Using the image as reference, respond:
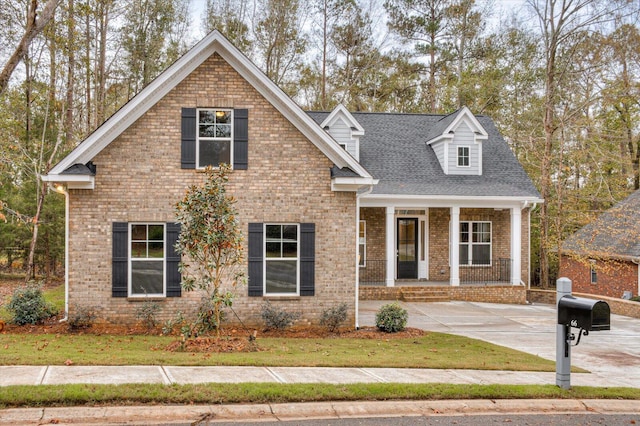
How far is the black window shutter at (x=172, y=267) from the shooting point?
1259cm

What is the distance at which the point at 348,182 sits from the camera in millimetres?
12922

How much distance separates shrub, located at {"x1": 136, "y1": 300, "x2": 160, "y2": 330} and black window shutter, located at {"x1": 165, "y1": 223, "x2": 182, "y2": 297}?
45 cm

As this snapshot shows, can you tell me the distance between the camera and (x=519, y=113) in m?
32.1

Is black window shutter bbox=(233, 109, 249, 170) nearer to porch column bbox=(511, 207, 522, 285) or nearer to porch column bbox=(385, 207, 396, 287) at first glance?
porch column bbox=(385, 207, 396, 287)

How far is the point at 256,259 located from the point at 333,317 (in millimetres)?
2297

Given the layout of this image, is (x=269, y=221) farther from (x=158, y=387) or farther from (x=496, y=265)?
(x=496, y=265)

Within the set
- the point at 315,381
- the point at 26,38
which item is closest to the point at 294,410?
the point at 315,381

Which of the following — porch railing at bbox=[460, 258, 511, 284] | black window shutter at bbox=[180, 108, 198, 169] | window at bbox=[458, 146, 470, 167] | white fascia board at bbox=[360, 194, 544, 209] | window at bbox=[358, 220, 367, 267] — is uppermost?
window at bbox=[458, 146, 470, 167]

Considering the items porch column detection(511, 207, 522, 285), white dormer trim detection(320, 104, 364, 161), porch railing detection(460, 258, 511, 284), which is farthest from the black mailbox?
white dormer trim detection(320, 104, 364, 161)

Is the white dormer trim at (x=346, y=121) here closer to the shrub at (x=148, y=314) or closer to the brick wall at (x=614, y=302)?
the brick wall at (x=614, y=302)

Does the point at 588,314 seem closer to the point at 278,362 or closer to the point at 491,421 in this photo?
the point at 491,421

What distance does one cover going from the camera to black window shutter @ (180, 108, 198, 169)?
1277cm

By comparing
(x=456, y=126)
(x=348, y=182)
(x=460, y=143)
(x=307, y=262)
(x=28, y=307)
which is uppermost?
(x=456, y=126)

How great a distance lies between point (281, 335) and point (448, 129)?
1185 centimetres
